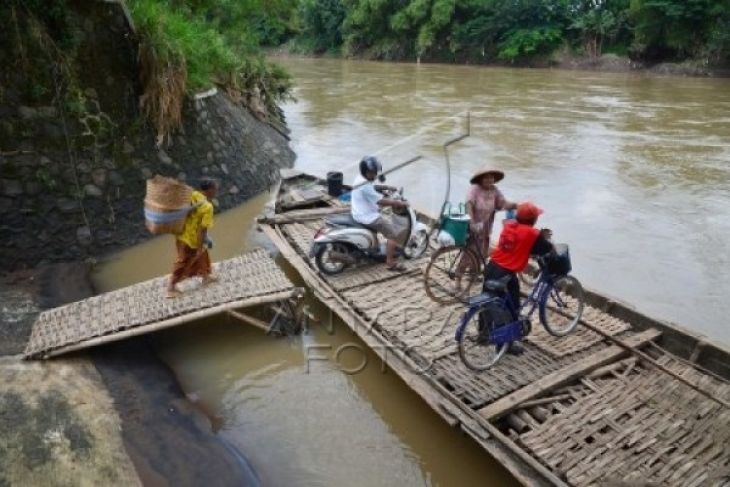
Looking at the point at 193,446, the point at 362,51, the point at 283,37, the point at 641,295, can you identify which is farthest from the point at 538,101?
the point at 283,37

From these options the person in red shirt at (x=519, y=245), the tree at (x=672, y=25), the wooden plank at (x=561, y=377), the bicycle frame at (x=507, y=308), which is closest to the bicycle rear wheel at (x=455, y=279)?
the bicycle frame at (x=507, y=308)

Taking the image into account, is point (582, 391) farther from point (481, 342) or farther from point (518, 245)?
point (518, 245)

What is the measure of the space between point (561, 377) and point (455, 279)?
2.10 metres

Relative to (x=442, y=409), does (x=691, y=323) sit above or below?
below

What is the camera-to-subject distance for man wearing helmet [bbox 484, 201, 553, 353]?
15.3ft

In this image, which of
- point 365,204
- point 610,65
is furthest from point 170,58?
point 610,65

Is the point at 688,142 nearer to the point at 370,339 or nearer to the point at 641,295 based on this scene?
the point at 641,295

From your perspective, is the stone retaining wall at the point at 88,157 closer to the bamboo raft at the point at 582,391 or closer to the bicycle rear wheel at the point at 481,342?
the bamboo raft at the point at 582,391

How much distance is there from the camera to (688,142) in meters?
15.8

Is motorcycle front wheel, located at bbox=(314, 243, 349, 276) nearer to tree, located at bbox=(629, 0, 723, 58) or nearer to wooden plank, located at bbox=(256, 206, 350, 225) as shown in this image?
wooden plank, located at bbox=(256, 206, 350, 225)

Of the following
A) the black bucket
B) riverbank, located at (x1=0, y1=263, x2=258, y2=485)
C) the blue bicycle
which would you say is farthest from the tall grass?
the blue bicycle

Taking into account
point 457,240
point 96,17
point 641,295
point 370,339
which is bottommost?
point 641,295

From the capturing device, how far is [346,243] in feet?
22.5

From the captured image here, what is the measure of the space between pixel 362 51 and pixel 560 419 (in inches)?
1848
